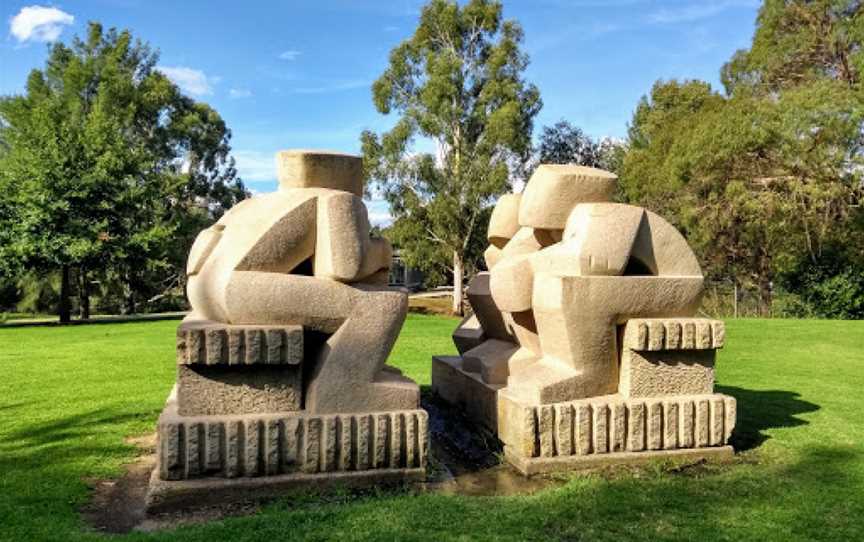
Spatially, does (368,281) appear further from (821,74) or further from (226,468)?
(821,74)

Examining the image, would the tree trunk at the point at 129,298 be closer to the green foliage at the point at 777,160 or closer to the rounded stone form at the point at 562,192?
the green foliage at the point at 777,160

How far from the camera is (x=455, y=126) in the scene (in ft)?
69.7

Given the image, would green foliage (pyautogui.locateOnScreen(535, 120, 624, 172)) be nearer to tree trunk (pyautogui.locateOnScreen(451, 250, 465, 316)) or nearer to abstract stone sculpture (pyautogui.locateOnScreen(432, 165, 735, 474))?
tree trunk (pyautogui.locateOnScreen(451, 250, 465, 316))

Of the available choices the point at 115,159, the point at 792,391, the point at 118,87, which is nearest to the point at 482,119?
the point at 115,159

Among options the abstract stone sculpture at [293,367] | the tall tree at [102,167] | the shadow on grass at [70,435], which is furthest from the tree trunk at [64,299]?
the abstract stone sculpture at [293,367]

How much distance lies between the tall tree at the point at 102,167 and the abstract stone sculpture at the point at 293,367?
1504cm

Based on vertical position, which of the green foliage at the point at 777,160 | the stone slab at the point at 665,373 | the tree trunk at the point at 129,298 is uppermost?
the green foliage at the point at 777,160

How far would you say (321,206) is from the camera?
4117 mm

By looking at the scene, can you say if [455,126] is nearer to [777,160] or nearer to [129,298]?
[777,160]

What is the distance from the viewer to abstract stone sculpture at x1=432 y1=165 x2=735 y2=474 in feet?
14.3

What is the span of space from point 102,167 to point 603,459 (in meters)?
18.0

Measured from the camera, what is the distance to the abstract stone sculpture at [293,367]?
372 centimetres

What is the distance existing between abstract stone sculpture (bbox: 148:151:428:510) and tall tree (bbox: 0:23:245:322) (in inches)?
592

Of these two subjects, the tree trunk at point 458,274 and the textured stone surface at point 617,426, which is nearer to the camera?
the textured stone surface at point 617,426
